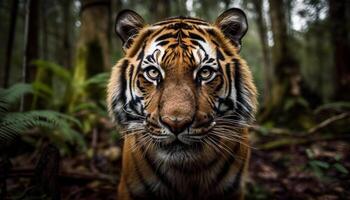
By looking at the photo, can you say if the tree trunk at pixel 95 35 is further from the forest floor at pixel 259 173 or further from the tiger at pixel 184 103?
the tiger at pixel 184 103

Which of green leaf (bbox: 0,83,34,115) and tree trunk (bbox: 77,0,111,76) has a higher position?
tree trunk (bbox: 77,0,111,76)

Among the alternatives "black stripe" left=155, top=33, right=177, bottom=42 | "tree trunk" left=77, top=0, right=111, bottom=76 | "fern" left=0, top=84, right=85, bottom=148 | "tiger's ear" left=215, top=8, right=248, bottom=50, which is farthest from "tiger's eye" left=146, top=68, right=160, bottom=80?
"tree trunk" left=77, top=0, right=111, bottom=76

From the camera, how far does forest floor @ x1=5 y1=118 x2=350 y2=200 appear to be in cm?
309

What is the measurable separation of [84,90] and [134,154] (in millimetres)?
3250

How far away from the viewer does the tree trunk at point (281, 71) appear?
689 cm

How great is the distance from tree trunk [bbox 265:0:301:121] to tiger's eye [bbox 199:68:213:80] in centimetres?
491

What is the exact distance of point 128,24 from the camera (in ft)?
9.22

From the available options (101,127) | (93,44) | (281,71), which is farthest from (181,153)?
(281,71)

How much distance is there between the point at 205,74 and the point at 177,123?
1.85 feet

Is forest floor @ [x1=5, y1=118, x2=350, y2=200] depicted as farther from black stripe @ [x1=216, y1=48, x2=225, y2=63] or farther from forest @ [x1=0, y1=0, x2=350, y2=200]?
black stripe @ [x1=216, y1=48, x2=225, y2=63]

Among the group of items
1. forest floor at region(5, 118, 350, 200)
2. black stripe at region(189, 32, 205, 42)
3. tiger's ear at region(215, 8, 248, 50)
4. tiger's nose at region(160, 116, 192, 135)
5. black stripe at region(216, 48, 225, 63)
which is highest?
tiger's ear at region(215, 8, 248, 50)

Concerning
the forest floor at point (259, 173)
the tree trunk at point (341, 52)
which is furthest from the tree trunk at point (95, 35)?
the tree trunk at point (341, 52)

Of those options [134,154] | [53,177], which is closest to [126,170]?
[134,154]

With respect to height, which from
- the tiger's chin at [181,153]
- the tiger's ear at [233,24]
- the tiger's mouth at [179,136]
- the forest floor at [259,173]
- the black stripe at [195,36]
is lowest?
the forest floor at [259,173]
